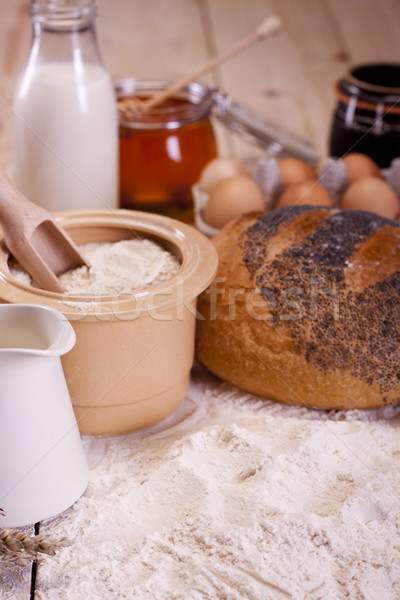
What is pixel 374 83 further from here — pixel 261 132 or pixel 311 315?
pixel 311 315

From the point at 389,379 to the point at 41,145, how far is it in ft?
2.49

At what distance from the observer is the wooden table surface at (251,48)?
215 centimetres

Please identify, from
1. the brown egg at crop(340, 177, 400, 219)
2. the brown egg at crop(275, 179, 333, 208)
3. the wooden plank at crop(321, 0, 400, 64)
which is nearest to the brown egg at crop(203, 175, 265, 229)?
the brown egg at crop(275, 179, 333, 208)

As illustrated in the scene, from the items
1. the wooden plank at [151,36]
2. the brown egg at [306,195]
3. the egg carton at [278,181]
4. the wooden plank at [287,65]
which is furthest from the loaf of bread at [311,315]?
the wooden plank at [151,36]

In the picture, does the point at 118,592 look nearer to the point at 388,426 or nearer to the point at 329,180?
the point at 388,426

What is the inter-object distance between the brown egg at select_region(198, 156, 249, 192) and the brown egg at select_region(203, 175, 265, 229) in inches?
3.8

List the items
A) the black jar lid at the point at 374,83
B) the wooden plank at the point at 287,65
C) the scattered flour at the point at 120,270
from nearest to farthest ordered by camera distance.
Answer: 1. the scattered flour at the point at 120,270
2. the black jar lid at the point at 374,83
3. the wooden plank at the point at 287,65

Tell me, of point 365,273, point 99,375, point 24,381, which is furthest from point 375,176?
point 24,381

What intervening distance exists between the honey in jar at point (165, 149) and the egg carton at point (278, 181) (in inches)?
4.7

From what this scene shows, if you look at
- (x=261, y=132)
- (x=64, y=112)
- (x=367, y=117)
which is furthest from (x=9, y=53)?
(x=367, y=117)

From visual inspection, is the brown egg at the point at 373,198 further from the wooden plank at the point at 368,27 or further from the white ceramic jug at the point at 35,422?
the wooden plank at the point at 368,27

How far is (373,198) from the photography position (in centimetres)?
135

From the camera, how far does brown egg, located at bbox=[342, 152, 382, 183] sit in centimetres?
148

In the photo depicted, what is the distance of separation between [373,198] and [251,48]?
1399 millimetres
